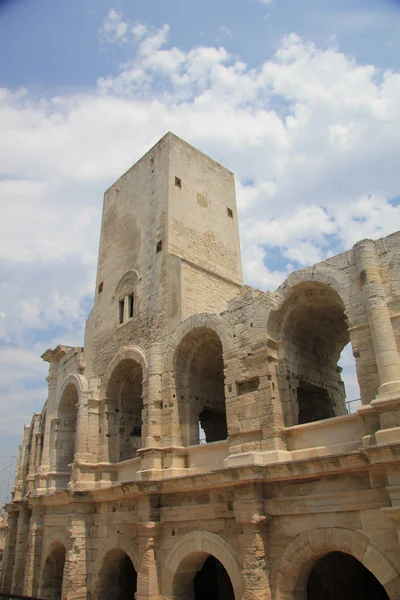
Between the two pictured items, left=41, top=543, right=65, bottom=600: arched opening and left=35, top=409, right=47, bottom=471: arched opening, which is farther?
left=35, top=409, right=47, bottom=471: arched opening

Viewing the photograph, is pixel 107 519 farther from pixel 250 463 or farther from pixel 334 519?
pixel 334 519

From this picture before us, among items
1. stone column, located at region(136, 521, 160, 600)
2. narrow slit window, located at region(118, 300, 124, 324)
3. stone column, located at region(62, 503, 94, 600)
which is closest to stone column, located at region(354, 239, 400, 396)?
stone column, located at region(136, 521, 160, 600)

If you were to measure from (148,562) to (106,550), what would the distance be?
2.52 m

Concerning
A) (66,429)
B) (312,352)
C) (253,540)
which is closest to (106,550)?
(253,540)

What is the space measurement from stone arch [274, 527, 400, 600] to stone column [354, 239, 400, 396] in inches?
98.0

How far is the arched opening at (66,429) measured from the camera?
17.6 m

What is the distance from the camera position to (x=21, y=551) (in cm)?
1905

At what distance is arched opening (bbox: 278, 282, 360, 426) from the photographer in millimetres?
10383

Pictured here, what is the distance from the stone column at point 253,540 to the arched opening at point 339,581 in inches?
121

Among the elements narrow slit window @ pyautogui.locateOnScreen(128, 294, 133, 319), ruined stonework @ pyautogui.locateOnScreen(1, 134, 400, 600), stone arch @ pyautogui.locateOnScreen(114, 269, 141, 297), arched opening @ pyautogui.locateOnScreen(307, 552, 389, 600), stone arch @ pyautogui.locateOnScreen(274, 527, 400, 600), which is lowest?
arched opening @ pyautogui.locateOnScreen(307, 552, 389, 600)

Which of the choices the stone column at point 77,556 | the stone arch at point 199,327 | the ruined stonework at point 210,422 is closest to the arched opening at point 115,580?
the ruined stonework at point 210,422

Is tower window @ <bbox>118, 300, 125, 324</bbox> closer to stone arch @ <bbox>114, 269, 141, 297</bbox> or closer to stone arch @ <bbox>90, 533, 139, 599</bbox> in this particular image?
stone arch @ <bbox>114, 269, 141, 297</bbox>

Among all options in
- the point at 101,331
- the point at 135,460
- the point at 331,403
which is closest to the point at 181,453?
the point at 135,460

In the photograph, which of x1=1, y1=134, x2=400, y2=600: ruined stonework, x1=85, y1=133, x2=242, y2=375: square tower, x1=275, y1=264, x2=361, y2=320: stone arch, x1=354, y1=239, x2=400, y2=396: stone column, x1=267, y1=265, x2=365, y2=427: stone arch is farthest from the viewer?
x1=85, y1=133, x2=242, y2=375: square tower
